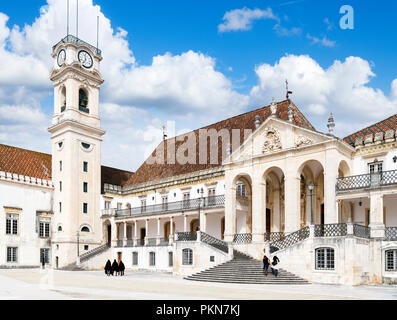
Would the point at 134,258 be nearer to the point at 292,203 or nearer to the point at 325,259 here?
the point at 292,203

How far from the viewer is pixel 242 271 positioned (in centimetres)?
2247

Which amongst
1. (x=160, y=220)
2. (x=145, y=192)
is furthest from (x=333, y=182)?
(x=145, y=192)

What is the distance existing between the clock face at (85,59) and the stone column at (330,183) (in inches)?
1051

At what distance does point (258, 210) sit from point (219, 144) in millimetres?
11398

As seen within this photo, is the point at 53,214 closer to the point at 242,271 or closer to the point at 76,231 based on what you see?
the point at 76,231

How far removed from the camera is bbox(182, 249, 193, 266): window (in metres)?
27.0

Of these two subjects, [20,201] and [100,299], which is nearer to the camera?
[100,299]

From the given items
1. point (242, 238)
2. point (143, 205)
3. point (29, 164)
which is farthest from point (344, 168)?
point (29, 164)

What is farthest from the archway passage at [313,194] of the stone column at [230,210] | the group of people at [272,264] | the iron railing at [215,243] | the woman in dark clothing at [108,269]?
the woman in dark clothing at [108,269]

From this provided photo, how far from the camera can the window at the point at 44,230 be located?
4012 cm

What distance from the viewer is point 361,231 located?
21797 mm

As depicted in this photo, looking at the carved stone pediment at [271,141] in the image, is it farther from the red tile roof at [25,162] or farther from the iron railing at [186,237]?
the red tile roof at [25,162]
